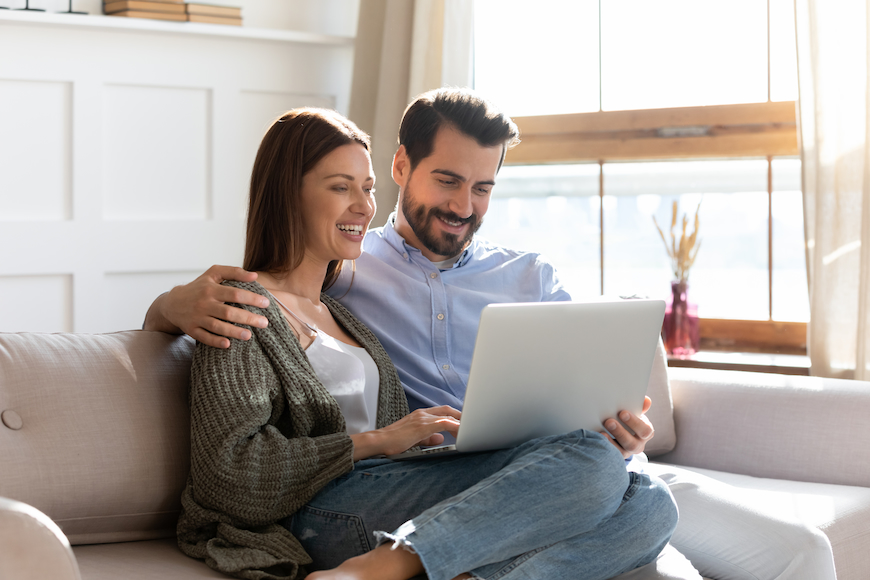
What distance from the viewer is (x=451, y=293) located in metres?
1.91

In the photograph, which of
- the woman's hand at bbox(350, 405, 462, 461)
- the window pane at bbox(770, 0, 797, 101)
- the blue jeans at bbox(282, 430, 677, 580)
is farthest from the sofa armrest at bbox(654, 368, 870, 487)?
the window pane at bbox(770, 0, 797, 101)

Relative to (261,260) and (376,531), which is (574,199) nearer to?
(261,260)

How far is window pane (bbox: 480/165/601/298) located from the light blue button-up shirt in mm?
1095

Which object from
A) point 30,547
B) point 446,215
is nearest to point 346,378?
point 446,215

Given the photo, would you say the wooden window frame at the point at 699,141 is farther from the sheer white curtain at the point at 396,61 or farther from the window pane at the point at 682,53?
the sheer white curtain at the point at 396,61

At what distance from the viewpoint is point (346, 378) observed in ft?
5.08

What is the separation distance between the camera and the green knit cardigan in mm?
1280

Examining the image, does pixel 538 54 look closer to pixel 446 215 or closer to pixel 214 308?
pixel 446 215

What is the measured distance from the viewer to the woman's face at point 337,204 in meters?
1.60

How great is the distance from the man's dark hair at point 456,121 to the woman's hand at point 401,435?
71cm

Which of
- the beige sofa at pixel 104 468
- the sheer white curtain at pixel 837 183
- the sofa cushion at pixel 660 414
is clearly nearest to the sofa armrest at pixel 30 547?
the beige sofa at pixel 104 468

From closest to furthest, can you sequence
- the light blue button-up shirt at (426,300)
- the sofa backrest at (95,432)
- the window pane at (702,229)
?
1. the sofa backrest at (95,432)
2. the light blue button-up shirt at (426,300)
3. the window pane at (702,229)

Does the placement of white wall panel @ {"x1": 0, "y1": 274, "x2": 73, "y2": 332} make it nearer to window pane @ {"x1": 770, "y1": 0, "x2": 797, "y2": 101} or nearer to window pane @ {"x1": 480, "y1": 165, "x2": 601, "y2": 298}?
window pane @ {"x1": 480, "y1": 165, "x2": 601, "y2": 298}

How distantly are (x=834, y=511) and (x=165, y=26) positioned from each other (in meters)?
2.39
